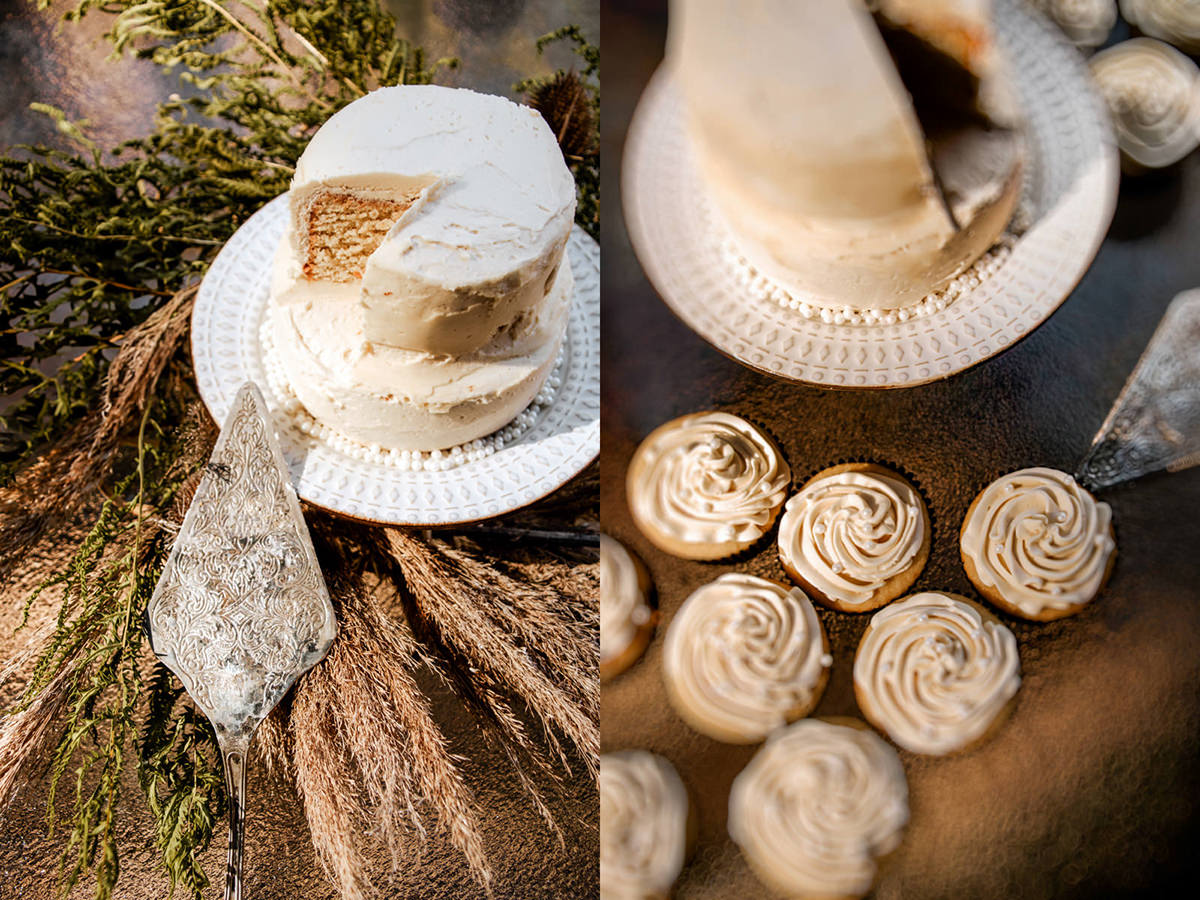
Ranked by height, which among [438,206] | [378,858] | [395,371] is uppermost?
[438,206]

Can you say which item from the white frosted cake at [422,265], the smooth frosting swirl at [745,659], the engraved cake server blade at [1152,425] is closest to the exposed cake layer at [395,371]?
the white frosted cake at [422,265]

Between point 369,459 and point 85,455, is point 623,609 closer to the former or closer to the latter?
point 369,459

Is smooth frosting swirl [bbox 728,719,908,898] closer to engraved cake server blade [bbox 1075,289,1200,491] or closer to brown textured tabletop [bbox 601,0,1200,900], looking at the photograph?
brown textured tabletop [bbox 601,0,1200,900]

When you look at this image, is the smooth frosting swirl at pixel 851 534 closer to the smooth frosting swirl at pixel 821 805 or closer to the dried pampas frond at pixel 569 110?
the smooth frosting swirl at pixel 821 805

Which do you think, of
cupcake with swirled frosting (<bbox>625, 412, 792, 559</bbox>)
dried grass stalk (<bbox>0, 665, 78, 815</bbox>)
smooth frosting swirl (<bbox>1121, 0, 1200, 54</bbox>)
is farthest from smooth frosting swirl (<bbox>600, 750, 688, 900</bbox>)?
smooth frosting swirl (<bbox>1121, 0, 1200, 54</bbox>)

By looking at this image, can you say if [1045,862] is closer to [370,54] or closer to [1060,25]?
[1060,25]

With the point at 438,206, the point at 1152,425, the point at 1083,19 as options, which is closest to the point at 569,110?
the point at 438,206
